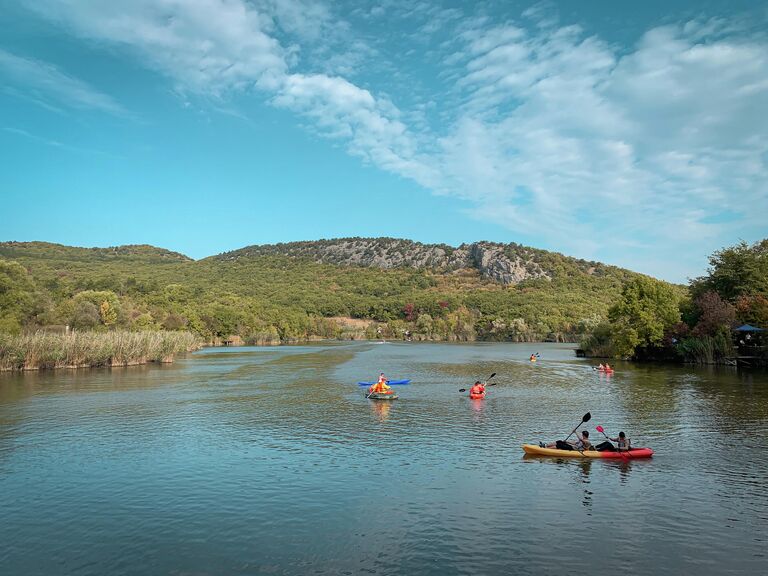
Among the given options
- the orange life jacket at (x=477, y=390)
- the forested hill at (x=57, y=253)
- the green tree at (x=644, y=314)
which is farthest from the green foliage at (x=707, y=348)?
the forested hill at (x=57, y=253)

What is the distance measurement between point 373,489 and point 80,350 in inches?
1826

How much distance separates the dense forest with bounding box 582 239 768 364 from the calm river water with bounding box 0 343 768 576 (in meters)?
25.4

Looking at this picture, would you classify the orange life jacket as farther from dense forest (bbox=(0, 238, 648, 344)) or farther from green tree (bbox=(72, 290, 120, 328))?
dense forest (bbox=(0, 238, 648, 344))

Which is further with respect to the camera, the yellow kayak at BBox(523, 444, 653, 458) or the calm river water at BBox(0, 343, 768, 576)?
the yellow kayak at BBox(523, 444, 653, 458)

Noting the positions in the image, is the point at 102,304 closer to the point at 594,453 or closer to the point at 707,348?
the point at 594,453

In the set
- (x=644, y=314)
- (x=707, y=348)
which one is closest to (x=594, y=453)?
(x=707, y=348)

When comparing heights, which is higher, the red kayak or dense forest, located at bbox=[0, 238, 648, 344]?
dense forest, located at bbox=[0, 238, 648, 344]

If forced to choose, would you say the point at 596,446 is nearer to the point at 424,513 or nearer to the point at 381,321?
the point at 424,513

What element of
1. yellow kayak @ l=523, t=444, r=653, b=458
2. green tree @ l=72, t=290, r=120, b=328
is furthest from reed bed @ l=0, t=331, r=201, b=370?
yellow kayak @ l=523, t=444, r=653, b=458

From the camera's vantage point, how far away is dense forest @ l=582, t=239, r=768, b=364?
55500 mm

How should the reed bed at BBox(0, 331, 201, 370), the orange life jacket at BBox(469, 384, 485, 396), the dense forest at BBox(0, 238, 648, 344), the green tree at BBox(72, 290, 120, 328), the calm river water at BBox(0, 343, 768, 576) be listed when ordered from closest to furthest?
the calm river water at BBox(0, 343, 768, 576) < the orange life jacket at BBox(469, 384, 485, 396) < the reed bed at BBox(0, 331, 201, 370) < the green tree at BBox(72, 290, 120, 328) < the dense forest at BBox(0, 238, 648, 344)

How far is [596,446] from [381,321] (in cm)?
15690

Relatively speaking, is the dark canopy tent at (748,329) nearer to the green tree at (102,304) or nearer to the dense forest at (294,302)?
the dense forest at (294,302)

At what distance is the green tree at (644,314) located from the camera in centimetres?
6241
